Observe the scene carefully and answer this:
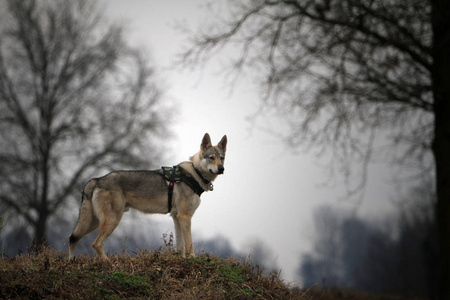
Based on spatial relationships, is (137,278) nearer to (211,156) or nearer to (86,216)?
(86,216)

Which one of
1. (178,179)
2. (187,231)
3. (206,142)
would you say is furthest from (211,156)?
(187,231)

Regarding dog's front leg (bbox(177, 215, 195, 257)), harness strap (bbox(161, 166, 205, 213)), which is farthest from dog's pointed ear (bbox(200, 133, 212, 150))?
dog's front leg (bbox(177, 215, 195, 257))

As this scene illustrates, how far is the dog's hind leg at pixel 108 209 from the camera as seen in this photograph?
25.5 ft

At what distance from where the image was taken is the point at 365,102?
1031 centimetres

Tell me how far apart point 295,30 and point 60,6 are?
37.5 ft

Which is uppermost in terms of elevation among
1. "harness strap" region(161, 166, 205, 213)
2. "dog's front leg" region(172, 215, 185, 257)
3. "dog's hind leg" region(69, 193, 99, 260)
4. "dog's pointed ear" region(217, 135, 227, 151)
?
"dog's pointed ear" region(217, 135, 227, 151)

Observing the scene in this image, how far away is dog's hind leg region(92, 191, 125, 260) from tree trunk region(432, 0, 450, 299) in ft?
23.0

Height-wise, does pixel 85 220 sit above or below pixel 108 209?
below

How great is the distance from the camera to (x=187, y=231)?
7.95 meters

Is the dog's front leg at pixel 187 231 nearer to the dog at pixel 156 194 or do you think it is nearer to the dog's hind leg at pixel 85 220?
the dog at pixel 156 194

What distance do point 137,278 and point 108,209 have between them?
2.19m

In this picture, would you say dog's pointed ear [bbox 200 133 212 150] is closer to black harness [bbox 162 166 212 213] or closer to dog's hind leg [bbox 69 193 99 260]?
black harness [bbox 162 166 212 213]

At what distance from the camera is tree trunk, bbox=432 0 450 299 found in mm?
9180

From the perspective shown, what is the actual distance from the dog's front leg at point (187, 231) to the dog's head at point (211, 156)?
108 centimetres
